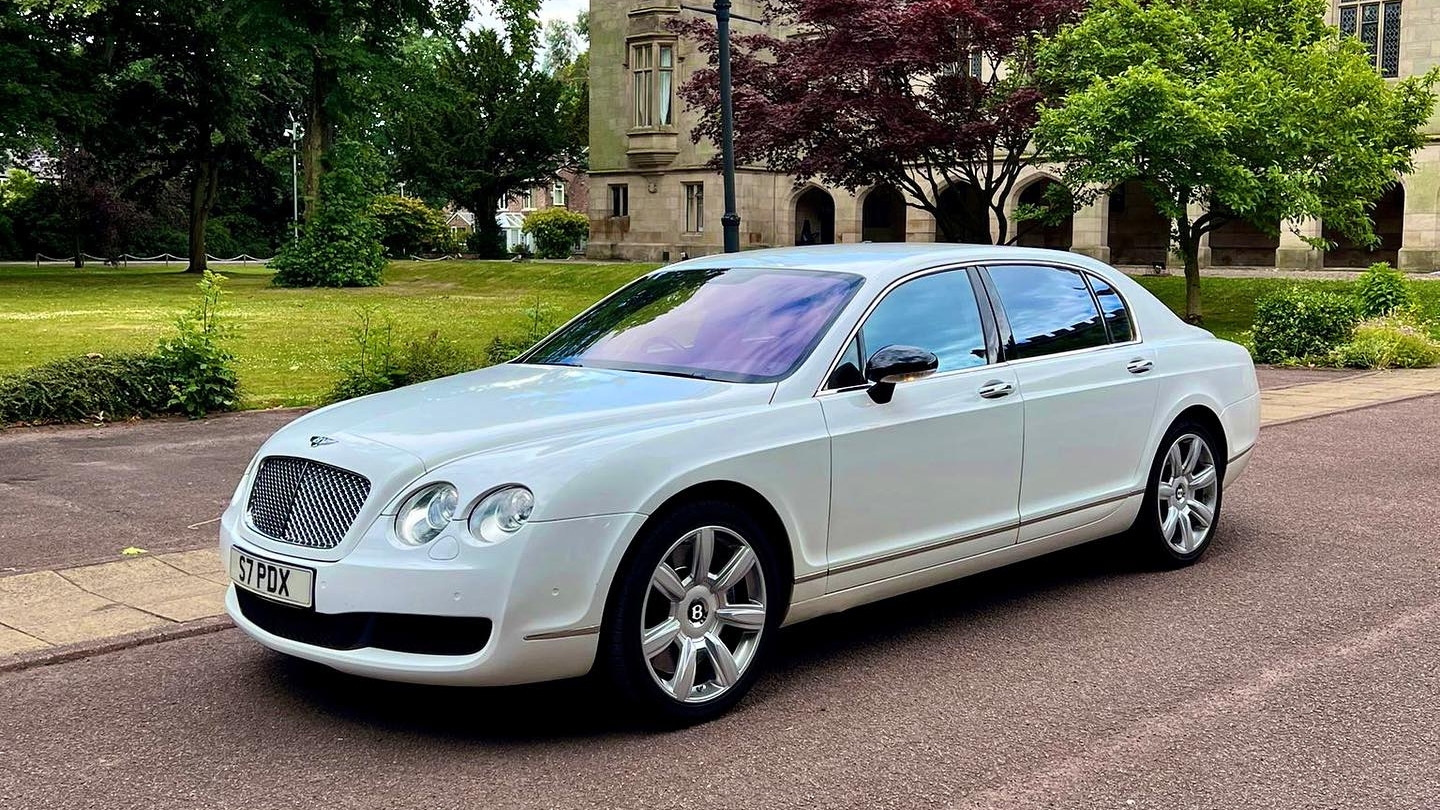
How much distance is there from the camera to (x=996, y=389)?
233 inches

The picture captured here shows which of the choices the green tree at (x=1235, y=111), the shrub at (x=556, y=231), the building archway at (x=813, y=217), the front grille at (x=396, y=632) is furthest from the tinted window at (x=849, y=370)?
the shrub at (x=556, y=231)

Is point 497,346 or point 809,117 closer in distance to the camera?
point 497,346

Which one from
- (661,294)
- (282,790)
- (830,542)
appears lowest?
(282,790)

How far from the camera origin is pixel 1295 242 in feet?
121

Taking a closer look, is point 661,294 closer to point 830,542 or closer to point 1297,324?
point 830,542

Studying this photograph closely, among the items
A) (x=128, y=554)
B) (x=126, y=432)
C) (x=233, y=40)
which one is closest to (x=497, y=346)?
(x=126, y=432)

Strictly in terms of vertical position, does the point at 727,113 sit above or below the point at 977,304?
above

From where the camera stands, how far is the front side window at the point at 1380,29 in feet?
117

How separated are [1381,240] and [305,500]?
39.1 meters

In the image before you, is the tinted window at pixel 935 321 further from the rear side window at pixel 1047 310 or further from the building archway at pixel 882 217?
the building archway at pixel 882 217

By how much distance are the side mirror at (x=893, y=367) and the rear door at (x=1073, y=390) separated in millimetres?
844

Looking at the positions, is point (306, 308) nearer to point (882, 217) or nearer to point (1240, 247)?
point (882, 217)

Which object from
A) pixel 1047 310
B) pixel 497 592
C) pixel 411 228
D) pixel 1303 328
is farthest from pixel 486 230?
pixel 497 592

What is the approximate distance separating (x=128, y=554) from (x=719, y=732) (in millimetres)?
3967
